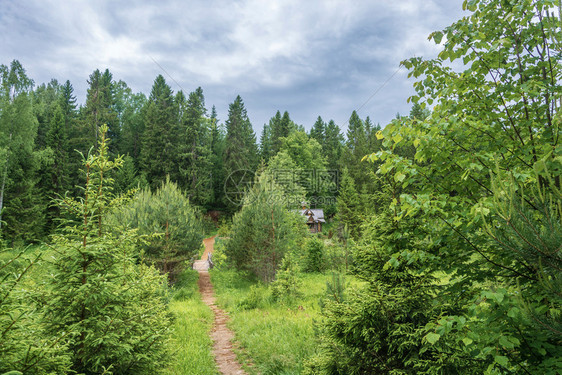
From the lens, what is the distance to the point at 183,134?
4447 centimetres

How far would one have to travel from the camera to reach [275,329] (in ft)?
30.2

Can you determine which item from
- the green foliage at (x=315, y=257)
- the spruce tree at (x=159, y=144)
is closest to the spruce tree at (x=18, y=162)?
the spruce tree at (x=159, y=144)

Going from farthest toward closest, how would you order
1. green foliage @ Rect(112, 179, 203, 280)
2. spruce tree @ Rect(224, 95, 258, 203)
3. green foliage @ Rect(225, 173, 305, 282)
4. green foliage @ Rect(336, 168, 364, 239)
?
spruce tree @ Rect(224, 95, 258, 203) → green foliage @ Rect(336, 168, 364, 239) → green foliage @ Rect(225, 173, 305, 282) → green foliage @ Rect(112, 179, 203, 280)

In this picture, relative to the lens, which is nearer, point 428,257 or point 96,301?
point 428,257

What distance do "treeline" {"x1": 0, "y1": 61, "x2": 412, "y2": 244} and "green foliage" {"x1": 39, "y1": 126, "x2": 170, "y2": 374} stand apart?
1051 inches

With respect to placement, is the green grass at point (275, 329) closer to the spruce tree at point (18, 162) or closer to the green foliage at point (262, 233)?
the green foliage at point (262, 233)

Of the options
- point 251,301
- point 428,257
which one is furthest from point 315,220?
point 428,257

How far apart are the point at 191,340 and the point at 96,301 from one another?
19.3ft

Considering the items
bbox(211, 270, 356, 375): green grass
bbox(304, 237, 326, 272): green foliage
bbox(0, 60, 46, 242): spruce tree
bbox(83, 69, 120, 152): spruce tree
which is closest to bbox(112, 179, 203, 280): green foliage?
bbox(211, 270, 356, 375): green grass

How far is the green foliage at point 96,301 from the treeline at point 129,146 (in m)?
26.7

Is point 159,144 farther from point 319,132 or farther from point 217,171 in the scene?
point 319,132

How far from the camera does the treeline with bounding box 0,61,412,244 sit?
2847cm

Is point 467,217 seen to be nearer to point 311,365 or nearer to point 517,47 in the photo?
point 517,47

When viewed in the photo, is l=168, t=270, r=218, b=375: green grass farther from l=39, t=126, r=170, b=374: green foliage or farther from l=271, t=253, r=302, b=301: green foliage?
l=271, t=253, r=302, b=301: green foliage
